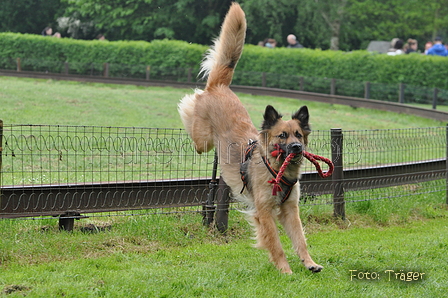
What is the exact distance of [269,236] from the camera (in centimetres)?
637

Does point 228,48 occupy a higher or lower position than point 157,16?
lower

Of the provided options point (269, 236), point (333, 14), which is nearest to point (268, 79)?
point (333, 14)

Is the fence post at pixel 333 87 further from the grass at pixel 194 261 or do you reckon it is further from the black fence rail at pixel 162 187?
the grass at pixel 194 261

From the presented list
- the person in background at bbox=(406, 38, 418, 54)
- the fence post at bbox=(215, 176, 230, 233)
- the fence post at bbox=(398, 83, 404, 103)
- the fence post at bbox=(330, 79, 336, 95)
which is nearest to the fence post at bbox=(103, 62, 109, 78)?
the fence post at bbox=(330, 79, 336, 95)

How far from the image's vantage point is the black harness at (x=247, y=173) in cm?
645

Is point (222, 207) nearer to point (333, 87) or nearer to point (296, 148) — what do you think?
point (296, 148)

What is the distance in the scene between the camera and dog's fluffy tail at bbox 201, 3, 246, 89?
8445 mm

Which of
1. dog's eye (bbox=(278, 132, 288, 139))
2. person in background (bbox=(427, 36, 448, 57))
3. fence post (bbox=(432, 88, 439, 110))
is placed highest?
person in background (bbox=(427, 36, 448, 57))

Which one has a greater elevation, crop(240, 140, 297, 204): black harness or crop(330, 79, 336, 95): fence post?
crop(330, 79, 336, 95): fence post

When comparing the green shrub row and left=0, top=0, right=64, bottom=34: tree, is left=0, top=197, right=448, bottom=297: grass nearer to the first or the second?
the green shrub row

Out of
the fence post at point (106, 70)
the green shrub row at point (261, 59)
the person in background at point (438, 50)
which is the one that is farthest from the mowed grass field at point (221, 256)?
the fence post at point (106, 70)

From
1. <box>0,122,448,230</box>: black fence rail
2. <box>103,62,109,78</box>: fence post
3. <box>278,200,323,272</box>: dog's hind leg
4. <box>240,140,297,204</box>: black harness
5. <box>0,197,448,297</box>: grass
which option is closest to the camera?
<box>0,197,448,297</box>: grass

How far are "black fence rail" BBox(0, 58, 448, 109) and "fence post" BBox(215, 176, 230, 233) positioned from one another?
1906 cm

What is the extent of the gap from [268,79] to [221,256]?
895 inches
